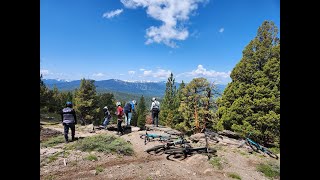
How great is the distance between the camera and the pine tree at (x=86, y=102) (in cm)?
4928

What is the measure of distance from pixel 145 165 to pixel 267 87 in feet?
51.6

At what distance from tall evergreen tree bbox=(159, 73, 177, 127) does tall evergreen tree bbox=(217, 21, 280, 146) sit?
81.8 feet

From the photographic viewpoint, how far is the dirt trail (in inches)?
376

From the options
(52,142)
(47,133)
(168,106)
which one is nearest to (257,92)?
(52,142)

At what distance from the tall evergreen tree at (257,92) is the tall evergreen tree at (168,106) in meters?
24.9

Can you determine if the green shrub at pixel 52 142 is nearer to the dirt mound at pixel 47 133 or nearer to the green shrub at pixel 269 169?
the dirt mound at pixel 47 133

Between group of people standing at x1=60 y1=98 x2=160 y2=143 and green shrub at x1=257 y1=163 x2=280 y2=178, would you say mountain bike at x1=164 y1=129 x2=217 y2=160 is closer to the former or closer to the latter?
green shrub at x1=257 y1=163 x2=280 y2=178

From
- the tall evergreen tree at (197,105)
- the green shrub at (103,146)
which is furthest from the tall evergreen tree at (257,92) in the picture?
the green shrub at (103,146)

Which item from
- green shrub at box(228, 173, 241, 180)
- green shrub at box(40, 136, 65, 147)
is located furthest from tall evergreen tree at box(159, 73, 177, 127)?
green shrub at box(228, 173, 241, 180)

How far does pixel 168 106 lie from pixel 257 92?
35197 mm

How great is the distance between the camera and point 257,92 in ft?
72.7

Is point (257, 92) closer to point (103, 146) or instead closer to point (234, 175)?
point (234, 175)
